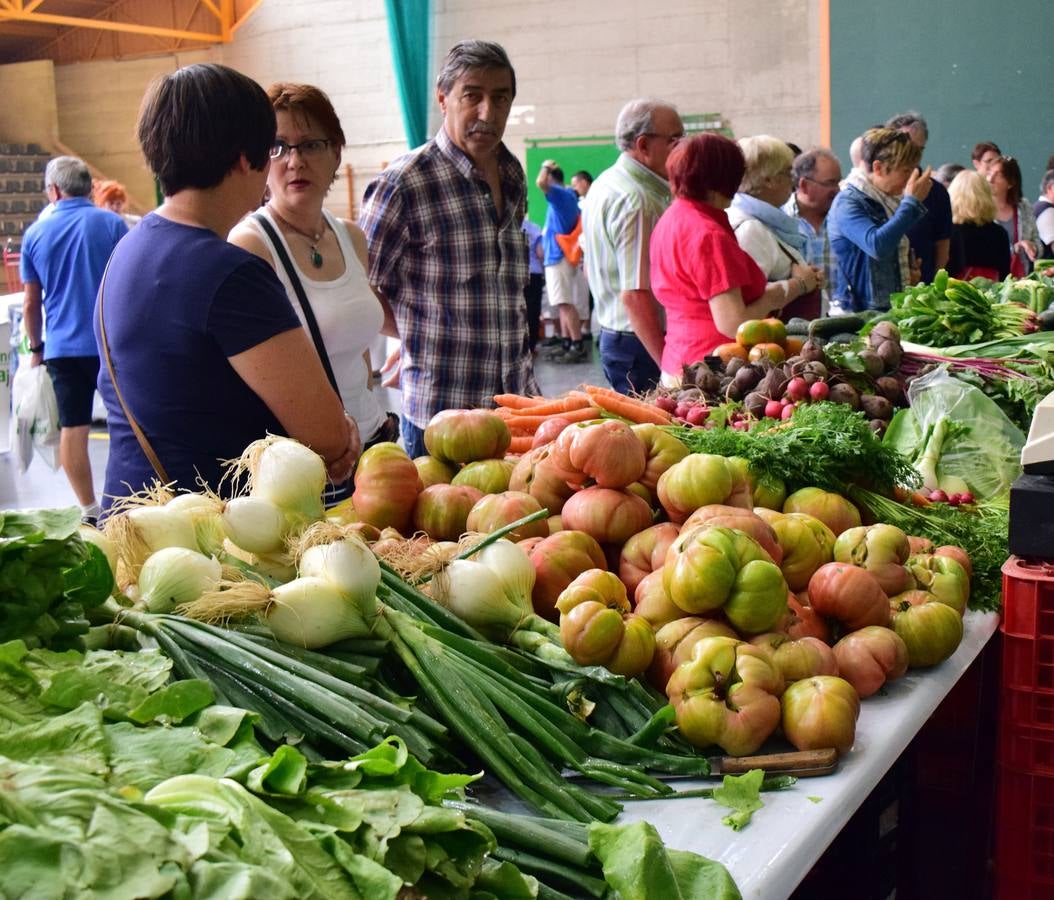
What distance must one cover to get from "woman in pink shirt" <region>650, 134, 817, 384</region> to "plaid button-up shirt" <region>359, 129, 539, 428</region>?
21.3 inches

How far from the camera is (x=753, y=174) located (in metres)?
4.77

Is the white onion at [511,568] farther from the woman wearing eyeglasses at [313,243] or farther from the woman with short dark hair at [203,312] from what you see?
the woman wearing eyeglasses at [313,243]

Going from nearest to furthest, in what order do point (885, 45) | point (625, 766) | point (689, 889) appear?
point (689, 889) < point (625, 766) < point (885, 45)

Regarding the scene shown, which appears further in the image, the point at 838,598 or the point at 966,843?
the point at 966,843

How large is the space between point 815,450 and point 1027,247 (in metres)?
7.27

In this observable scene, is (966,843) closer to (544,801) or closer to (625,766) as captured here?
(625,766)

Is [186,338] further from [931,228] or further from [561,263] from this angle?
[561,263]

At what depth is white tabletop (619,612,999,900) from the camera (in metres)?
1.24

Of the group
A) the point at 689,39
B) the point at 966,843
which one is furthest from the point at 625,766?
the point at 689,39

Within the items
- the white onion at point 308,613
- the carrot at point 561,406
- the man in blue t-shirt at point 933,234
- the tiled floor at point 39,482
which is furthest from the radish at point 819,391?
the man in blue t-shirt at point 933,234

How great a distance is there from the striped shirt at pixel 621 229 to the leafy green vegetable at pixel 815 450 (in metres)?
2.15

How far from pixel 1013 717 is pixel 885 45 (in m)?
11.5

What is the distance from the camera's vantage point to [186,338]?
78.1 inches

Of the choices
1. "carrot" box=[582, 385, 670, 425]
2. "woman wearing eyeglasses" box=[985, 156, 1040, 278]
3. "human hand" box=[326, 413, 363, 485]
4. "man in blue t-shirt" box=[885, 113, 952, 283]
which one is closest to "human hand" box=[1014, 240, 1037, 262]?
"woman wearing eyeglasses" box=[985, 156, 1040, 278]
